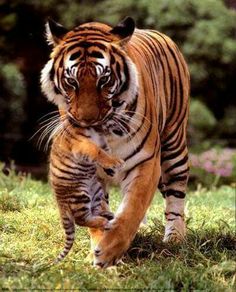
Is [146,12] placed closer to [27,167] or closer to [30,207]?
[27,167]

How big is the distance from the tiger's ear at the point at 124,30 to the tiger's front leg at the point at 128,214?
70cm

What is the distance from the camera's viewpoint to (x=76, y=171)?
4.85m

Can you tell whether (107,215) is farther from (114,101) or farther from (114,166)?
(114,101)

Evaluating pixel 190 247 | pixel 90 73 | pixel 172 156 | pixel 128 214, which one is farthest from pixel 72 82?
pixel 172 156

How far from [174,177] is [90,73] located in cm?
152

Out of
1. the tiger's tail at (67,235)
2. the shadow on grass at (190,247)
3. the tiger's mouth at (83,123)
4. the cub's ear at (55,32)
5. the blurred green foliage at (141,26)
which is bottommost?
the blurred green foliage at (141,26)

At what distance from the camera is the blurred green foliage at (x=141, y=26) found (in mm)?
13078

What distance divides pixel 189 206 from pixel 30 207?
1.47 metres

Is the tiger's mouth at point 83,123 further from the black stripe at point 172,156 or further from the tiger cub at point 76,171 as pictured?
the black stripe at point 172,156

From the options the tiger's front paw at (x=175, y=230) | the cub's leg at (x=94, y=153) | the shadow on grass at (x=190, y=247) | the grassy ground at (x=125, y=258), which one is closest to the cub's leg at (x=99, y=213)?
the grassy ground at (x=125, y=258)

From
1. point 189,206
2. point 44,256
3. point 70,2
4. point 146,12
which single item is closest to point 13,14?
point 70,2

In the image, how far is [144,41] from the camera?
582 centimetres

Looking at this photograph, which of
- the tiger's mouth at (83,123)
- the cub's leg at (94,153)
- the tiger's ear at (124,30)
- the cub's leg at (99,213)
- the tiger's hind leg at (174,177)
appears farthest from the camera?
the tiger's hind leg at (174,177)

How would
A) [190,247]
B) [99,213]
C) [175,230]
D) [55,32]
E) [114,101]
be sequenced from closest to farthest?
[114,101] → [55,32] → [99,213] → [190,247] → [175,230]
